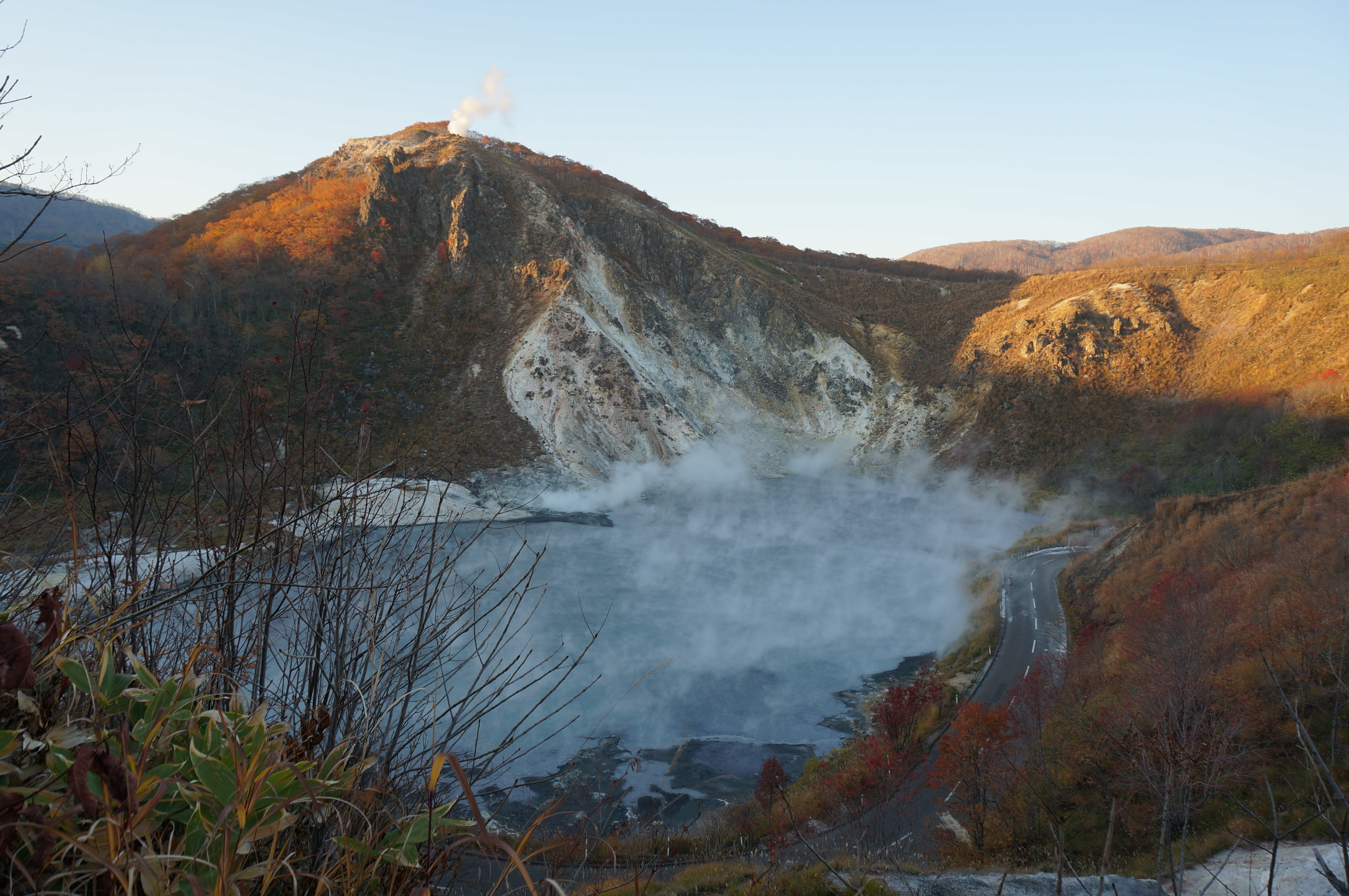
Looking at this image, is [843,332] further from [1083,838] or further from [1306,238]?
[1306,238]

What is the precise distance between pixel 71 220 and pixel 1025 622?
86638mm

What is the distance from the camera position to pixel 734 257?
5459cm

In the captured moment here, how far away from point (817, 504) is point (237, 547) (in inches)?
1312

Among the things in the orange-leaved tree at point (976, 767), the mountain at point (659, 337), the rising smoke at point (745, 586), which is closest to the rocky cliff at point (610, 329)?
the mountain at point (659, 337)

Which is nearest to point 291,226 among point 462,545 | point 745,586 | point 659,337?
point 659,337

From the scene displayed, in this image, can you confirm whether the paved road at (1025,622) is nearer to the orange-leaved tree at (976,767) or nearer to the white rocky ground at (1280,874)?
the orange-leaved tree at (976,767)

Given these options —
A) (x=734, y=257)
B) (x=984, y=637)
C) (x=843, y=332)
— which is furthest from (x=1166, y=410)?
(x=734, y=257)

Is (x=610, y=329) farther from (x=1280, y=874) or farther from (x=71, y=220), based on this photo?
(x=71, y=220)

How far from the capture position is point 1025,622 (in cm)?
2130

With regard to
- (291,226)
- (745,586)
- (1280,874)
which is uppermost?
(291,226)

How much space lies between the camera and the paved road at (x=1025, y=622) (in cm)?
1795

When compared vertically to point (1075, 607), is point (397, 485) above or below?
above

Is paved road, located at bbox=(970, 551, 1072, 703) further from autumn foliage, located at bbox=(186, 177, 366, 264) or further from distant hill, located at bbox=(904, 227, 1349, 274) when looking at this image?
distant hill, located at bbox=(904, 227, 1349, 274)

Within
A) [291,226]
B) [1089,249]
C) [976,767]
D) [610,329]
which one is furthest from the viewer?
[1089,249]
